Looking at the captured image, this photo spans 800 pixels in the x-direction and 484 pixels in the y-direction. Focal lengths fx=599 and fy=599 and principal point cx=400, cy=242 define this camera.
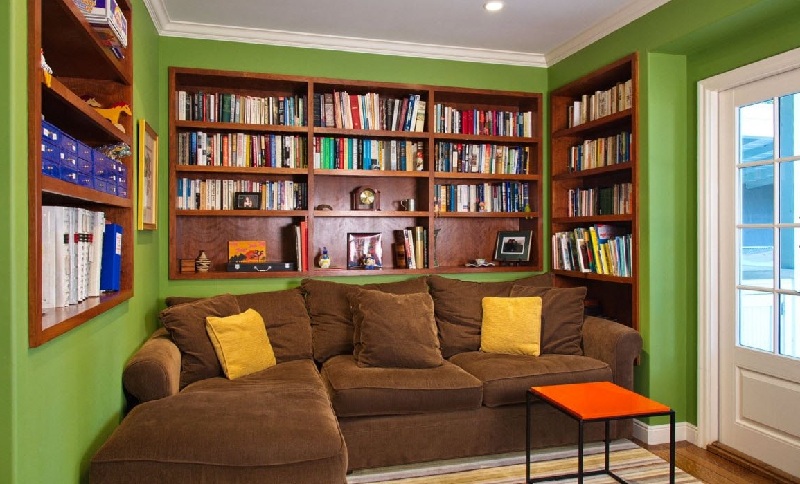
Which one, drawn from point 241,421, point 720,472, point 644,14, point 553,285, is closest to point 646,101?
point 644,14

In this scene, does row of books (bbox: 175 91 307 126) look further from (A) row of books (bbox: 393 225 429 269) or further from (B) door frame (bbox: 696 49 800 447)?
(B) door frame (bbox: 696 49 800 447)

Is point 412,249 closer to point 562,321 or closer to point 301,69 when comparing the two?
point 562,321

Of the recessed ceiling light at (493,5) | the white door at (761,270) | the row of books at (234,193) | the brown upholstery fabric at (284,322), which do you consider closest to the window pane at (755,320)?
the white door at (761,270)

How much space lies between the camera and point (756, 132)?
10.5ft

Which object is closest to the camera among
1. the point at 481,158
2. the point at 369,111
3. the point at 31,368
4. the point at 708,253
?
the point at 31,368

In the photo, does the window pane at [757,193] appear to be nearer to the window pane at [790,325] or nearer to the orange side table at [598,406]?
the window pane at [790,325]

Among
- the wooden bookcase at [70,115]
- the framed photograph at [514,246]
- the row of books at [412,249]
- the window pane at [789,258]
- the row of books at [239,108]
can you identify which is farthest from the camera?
the framed photograph at [514,246]

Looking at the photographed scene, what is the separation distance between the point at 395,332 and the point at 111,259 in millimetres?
1541

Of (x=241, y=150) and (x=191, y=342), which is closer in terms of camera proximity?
(x=191, y=342)

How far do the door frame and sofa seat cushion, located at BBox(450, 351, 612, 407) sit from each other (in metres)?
0.58

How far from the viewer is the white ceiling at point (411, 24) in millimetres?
3488

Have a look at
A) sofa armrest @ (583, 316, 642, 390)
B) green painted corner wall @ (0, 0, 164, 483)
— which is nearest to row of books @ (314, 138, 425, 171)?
sofa armrest @ (583, 316, 642, 390)

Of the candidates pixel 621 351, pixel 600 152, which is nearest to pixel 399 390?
pixel 621 351

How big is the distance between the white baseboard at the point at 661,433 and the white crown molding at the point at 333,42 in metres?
2.66
